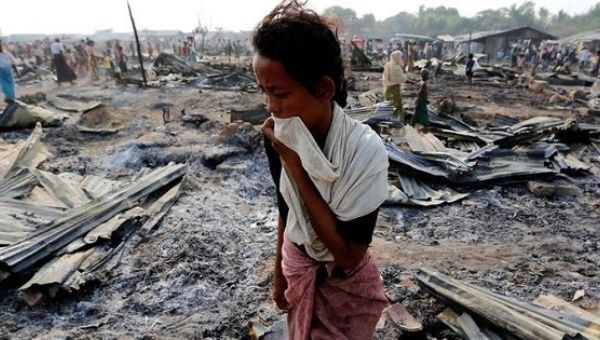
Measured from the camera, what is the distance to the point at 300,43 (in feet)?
3.34

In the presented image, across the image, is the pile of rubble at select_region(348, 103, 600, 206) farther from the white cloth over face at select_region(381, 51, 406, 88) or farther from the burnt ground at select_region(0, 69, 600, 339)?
the white cloth over face at select_region(381, 51, 406, 88)

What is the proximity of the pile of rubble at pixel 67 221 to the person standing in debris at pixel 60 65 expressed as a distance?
12726 millimetres

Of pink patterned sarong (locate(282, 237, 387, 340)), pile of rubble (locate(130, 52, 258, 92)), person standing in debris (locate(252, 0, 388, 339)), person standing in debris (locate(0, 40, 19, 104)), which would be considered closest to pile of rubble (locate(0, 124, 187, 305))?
pink patterned sarong (locate(282, 237, 387, 340))

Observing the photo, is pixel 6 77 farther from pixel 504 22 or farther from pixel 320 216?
pixel 504 22

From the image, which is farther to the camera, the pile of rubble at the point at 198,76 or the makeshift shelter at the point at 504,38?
the makeshift shelter at the point at 504,38

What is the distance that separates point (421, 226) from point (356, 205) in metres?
3.70

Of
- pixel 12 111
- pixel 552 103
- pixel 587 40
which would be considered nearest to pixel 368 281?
pixel 12 111

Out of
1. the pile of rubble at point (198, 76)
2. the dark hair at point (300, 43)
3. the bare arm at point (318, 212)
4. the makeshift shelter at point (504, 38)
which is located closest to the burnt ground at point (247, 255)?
the bare arm at point (318, 212)

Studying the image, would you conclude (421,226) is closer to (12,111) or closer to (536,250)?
(536,250)

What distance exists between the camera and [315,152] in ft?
3.45

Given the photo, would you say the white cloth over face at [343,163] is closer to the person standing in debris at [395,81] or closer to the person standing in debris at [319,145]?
the person standing in debris at [319,145]

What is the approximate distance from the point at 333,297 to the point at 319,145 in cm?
50

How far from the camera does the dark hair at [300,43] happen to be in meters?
1.02

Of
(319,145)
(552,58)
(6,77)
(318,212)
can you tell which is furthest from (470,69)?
(318,212)
